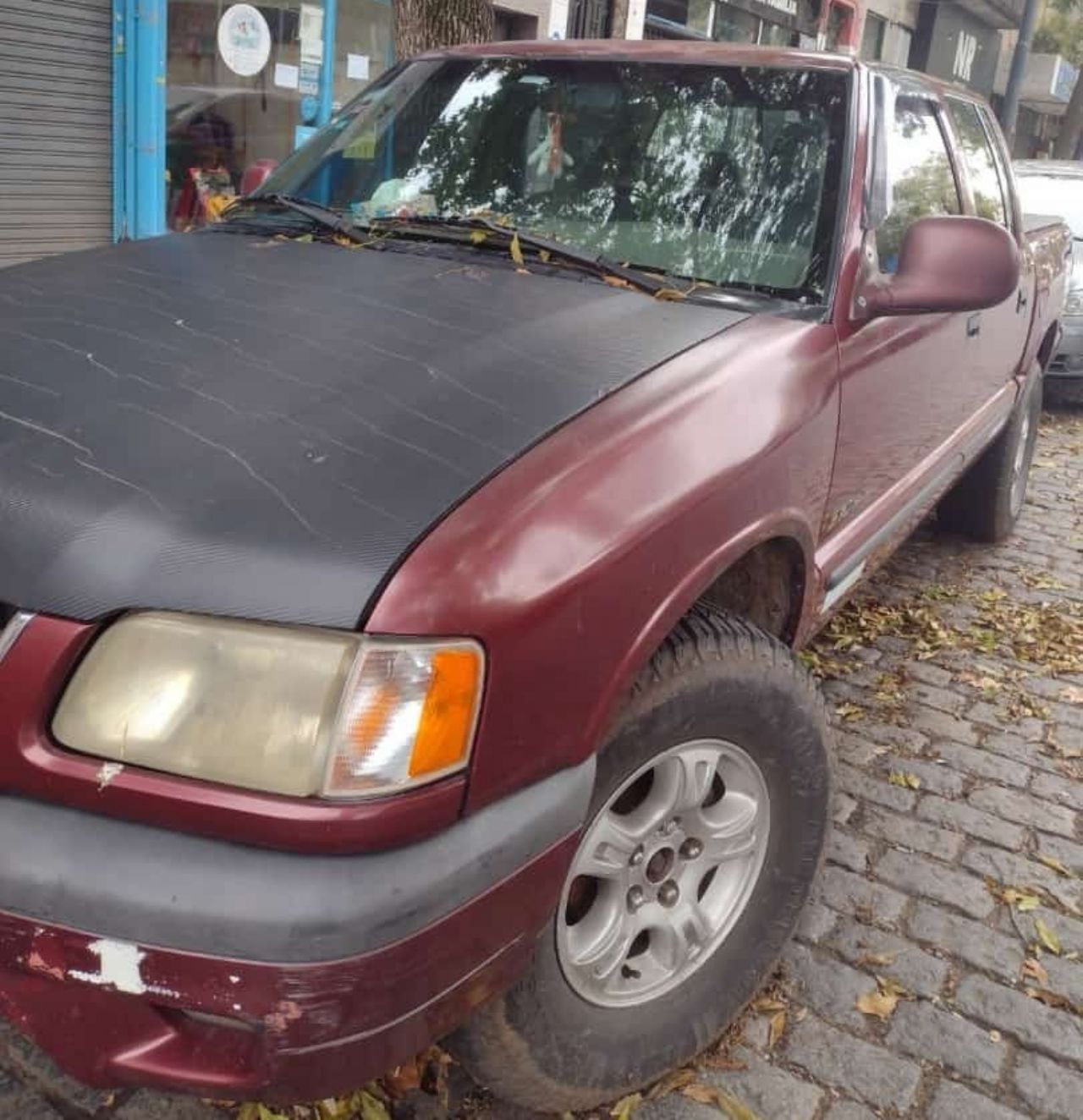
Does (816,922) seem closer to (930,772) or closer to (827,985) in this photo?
(827,985)

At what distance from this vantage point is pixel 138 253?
108 inches

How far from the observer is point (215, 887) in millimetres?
1413

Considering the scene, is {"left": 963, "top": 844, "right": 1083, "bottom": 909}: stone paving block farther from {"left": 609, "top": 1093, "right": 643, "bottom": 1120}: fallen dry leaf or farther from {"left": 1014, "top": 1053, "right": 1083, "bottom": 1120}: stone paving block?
{"left": 609, "top": 1093, "right": 643, "bottom": 1120}: fallen dry leaf

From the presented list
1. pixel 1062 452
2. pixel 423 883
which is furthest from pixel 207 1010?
pixel 1062 452

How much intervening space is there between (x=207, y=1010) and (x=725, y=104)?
2.44 metres

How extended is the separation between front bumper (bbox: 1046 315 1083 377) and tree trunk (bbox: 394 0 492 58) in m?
4.80

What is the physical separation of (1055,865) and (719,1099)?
1.32 meters

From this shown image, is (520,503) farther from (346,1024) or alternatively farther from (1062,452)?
(1062,452)

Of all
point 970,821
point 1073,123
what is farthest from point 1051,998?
point 1073,123

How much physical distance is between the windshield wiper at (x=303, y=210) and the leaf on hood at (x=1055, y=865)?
240 centimetres

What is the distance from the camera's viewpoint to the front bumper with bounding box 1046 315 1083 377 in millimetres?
7941

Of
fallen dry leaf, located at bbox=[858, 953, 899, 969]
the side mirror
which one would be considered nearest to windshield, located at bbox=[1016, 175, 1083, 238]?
the side mirror

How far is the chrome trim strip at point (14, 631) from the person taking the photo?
4.89 ft

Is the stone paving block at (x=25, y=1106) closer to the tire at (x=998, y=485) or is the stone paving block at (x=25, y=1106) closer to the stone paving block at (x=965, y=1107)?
the stone paving block at (x=965, y=1107)
